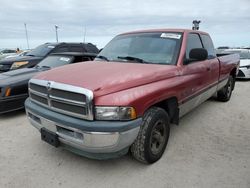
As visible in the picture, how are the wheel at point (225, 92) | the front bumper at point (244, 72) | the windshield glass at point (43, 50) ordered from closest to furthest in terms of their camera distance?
the wheel at point (225, 92) < the windshield glass at point (43, 50) < the front bumper at point (244, 72)

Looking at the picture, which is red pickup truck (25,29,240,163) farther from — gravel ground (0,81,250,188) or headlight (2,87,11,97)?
headlight (2,87,11,97)

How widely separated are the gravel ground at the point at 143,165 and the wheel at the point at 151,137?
0.18 m

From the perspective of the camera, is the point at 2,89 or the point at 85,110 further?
the point at 2,89

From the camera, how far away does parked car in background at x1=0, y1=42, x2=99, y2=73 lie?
285 inches

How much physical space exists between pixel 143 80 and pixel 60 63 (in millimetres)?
3778

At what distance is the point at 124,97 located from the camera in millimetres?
2359

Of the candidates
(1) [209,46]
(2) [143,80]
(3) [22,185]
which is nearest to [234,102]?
(1) [209,46]

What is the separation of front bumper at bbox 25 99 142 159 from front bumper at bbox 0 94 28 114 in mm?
2381

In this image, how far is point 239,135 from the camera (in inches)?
155

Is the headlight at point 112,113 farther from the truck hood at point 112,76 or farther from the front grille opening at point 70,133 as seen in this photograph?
the front grille opening at point 70,133

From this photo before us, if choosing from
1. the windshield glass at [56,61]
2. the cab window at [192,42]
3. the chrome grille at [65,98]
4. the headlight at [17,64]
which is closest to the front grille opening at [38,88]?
the chrome grille at [65,98]

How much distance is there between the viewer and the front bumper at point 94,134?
2.29 meters

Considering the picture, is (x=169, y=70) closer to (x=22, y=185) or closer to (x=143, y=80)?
(x=143, y=80)

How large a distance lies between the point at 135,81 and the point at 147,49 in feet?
3.69
